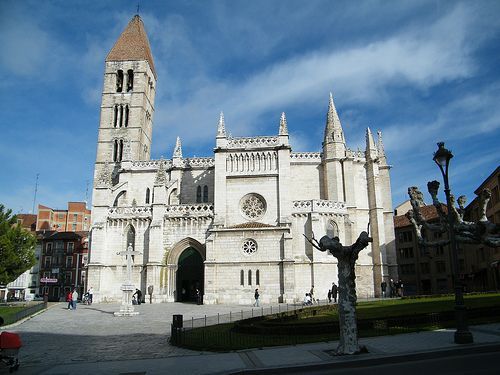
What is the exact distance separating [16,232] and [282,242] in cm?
2643

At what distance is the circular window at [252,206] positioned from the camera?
39375mm

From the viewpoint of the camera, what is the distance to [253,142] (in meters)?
40.5

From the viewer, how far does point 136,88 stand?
183 feet

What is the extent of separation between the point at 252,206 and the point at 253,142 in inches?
246

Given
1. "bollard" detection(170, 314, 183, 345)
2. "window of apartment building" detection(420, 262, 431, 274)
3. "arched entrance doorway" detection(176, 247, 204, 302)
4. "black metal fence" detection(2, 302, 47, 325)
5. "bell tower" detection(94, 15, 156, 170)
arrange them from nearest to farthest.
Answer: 1. "bollard" detection(170, 314, 183, 345)
2. "black metal fence" detection(2, 302, 47, 325)
3. "arched entrance doorway" detection(176, 247, 204, 302)
4. "bell tower" detection(94, 15, 156, 170)
5. "window of apartment building" detection(420, 262, 431, 274)

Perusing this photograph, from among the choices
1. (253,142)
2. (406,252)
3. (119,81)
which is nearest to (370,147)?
(253,142)

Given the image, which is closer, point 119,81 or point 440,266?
point 440,266

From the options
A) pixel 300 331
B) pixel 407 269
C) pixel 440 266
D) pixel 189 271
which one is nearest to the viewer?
pixel 300 331

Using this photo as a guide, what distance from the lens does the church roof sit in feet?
189

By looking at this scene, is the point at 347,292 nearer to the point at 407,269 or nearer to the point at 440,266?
the point at 440,266

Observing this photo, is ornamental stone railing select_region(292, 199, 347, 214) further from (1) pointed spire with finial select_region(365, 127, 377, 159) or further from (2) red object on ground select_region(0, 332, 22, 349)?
(2) red object on ground select_region(0, 332, 22, 349)

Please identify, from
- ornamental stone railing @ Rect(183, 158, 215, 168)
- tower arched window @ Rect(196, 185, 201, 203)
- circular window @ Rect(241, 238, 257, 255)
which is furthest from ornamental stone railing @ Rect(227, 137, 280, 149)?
circular window @ Rect(241, 238, 257, 255)

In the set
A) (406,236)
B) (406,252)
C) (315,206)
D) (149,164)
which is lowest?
(406,252)

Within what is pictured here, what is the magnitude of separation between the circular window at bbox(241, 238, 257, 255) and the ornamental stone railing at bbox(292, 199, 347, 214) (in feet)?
16.2
